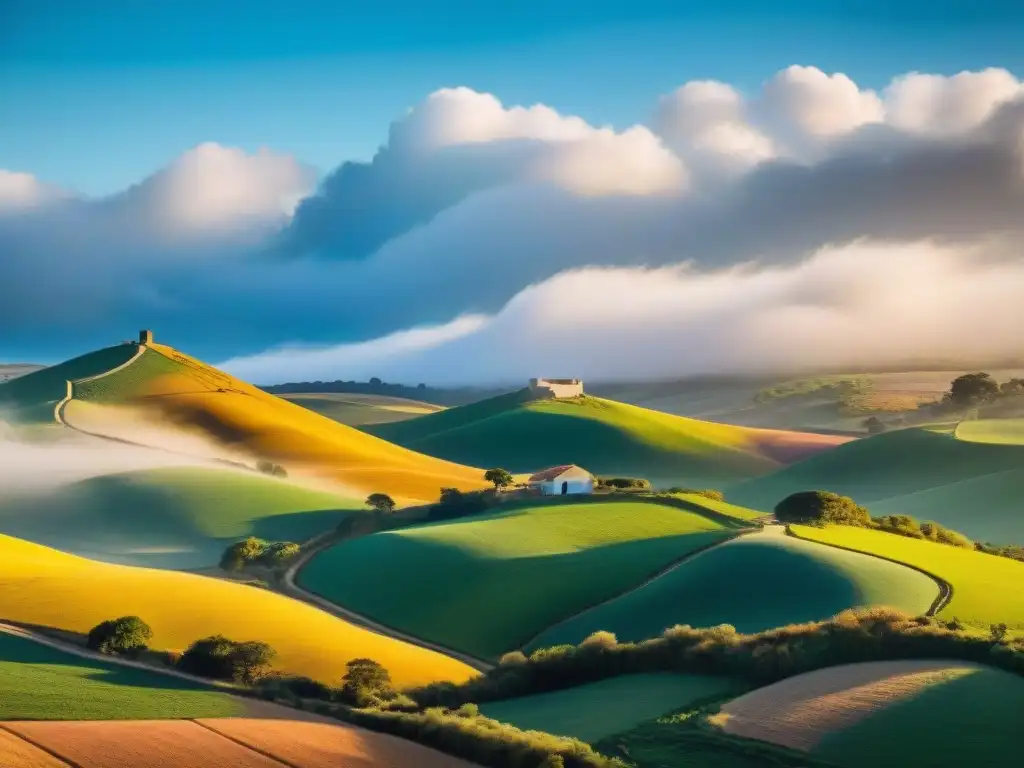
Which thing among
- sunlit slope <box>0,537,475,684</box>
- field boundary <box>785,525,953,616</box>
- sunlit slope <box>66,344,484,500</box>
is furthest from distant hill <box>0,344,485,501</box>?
sunlit slope <box>0,537,475,684</box>

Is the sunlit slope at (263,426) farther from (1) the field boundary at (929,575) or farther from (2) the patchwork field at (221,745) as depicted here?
(2) the patchwork field at (221,745)

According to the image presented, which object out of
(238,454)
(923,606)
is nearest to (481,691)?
(923,606)

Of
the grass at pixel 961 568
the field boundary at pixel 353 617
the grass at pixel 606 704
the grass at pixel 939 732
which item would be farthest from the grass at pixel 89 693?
the grass at pixel 961 568

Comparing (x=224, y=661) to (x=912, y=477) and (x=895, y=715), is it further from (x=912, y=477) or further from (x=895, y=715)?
(x=912, y=477)

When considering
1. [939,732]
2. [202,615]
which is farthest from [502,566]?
[939,732]

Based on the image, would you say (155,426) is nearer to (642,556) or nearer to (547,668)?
(642,556)
